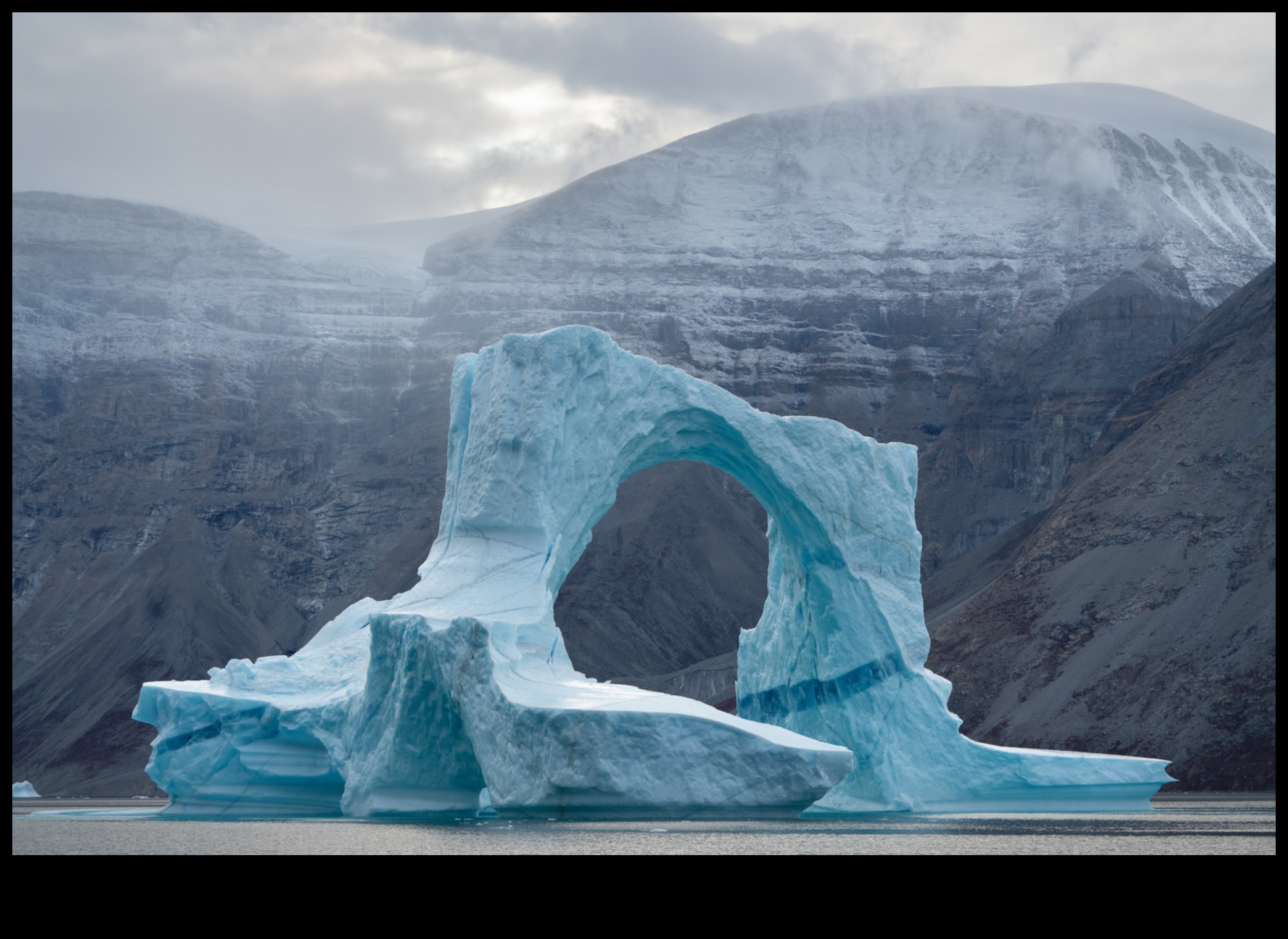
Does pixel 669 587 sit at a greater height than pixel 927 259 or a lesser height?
lesser

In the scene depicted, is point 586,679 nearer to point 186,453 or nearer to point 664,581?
point 664,581

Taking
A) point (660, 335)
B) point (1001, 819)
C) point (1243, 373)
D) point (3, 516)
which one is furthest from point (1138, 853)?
point (660, 335)

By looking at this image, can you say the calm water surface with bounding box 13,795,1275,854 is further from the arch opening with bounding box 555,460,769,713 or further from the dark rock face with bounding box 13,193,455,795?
the dark rock face with bounding box 13,193,455,795

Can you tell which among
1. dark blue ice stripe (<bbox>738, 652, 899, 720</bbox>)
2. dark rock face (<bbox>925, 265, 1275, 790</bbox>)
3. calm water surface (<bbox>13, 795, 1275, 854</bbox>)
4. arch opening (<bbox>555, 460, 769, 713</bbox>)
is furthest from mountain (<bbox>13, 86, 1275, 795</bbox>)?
calm water surface (<bbox>13, 795, 1275, 854</bbox>)

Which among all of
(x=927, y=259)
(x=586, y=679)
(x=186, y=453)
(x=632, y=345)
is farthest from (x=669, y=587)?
(x=586, y=679)

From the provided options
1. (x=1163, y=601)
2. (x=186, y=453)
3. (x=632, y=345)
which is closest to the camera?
(x=1163, y=601)

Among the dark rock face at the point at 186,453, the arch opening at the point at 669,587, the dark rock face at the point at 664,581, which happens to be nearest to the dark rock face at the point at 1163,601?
the arch opening at the point at 669,587

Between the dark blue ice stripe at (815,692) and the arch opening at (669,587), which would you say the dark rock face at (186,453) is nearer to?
the arch opening at (669,587)
